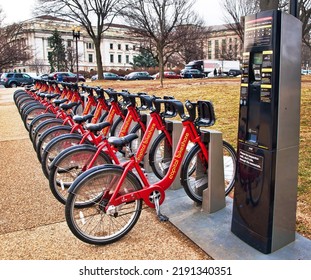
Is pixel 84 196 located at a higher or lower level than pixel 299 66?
lower

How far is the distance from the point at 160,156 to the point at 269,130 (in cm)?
191

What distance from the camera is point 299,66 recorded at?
274 centimetres

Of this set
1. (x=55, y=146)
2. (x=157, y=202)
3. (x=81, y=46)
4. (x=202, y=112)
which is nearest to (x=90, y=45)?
(x=81, y=46)

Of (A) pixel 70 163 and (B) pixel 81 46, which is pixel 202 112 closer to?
(A) pixel 70 163

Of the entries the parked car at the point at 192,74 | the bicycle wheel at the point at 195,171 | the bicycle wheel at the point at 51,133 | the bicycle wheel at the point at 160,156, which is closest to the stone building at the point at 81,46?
the parked car at the point at 192,74

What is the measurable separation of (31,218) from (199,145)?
6.24 ft

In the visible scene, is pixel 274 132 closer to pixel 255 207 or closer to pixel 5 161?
pixel 255 207

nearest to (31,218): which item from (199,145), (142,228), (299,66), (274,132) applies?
(142,228)

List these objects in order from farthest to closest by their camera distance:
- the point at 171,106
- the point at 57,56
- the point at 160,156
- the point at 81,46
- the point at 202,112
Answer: the point at 81,46, the point at 57,56, the point at 160,156, the point at 171,106, the point at 202,112

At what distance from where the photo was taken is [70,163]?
3812 mm

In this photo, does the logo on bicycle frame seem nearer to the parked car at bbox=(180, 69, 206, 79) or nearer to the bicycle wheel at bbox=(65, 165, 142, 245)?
the bicycle wheel at bbox=(65, 165, 142, 245)

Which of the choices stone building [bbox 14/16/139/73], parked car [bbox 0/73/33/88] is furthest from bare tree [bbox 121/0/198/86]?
stone building [bbox 14/16/139/73]

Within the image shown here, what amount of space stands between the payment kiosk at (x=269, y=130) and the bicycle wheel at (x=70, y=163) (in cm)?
159

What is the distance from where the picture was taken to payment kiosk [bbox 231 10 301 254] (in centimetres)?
255
